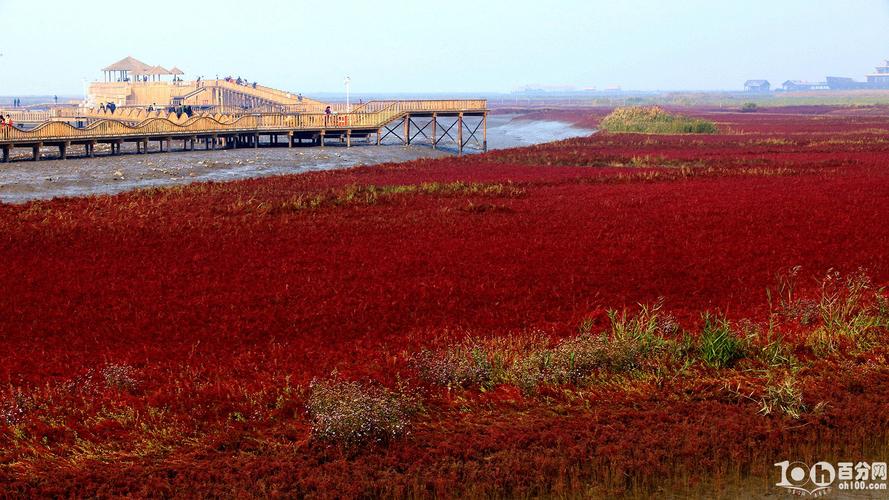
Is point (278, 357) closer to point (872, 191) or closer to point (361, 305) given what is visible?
point (361, 305)

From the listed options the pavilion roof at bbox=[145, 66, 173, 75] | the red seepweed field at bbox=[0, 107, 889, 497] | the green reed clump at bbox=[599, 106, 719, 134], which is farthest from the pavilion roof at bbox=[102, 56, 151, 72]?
the red seepweed field at bbox=[0, 107, 889, 497]

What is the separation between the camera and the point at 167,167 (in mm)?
50719

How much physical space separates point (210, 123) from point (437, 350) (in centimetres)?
5264

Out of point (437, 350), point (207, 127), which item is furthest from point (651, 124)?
point (437, 350)

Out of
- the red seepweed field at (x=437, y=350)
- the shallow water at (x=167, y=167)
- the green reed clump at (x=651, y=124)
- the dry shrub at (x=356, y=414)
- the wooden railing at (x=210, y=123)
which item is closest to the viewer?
the red seepweed field at (x=437, y=350)

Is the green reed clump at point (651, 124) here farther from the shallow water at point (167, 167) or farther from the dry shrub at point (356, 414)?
the dry shrub at point (356, 414)

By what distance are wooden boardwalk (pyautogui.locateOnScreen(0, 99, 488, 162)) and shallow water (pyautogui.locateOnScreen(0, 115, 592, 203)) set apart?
112 cm

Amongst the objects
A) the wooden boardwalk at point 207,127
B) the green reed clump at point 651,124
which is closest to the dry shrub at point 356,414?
the wooden boardwalk at point 207,127

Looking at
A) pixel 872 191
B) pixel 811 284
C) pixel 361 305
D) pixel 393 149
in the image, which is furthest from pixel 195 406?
pixel 393 149

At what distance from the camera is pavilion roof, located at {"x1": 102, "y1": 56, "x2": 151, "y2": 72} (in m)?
99.1

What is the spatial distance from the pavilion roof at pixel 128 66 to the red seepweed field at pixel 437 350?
77438 millimetres


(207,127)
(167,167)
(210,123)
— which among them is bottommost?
(167,167)

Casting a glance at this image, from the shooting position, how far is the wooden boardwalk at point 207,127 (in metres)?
53.4

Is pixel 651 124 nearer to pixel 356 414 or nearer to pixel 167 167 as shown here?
pixel 167 167
